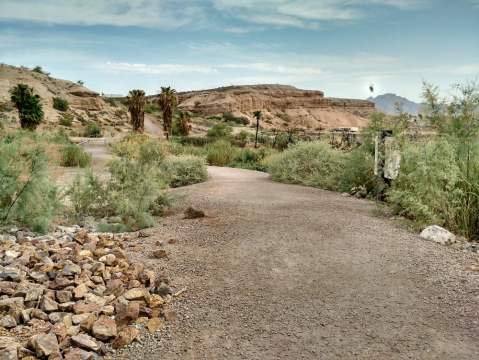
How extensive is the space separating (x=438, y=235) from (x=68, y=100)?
Answer: 62.8m

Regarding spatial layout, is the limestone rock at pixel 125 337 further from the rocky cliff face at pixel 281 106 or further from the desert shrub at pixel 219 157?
the rocky cliff face at pixel 281 106

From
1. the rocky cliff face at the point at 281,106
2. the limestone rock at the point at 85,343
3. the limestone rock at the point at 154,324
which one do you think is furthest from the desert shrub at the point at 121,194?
the rocky cliff face at the point at 281,106

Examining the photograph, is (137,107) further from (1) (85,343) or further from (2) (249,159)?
(1) (85,343)

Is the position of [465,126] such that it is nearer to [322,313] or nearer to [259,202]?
[259,202]

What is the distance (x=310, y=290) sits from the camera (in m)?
5.12

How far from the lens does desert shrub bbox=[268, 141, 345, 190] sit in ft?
41.9

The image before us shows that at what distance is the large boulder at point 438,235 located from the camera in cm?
689

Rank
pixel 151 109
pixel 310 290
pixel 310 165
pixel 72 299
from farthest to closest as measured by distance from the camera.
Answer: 1. pixel 151 109
2. pixel 310 165
3. pixel 310 290
4. pixel 72 299

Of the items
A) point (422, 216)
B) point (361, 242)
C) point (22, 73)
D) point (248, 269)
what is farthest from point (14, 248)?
point (22, 73)

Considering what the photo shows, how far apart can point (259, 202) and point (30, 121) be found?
30825 millimetres

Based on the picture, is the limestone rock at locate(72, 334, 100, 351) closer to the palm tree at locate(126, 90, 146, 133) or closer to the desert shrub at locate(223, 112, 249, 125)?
the palm tree at locate(126, 90, 146, 133)

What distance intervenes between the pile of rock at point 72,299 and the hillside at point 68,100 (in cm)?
4258

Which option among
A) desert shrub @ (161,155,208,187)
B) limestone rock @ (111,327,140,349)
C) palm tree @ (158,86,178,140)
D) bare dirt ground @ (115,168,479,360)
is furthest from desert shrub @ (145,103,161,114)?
limestone rock @ (111,327,140,349)

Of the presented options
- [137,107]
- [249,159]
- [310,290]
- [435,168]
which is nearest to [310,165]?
[435,168]
